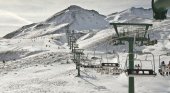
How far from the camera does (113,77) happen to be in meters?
54.8

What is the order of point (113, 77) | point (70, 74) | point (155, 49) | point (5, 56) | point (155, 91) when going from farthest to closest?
point (5, 56)
point (155, 49)
point (70, 74)
point (113, 77)
point (155, 91)

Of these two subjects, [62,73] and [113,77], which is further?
[62,73]

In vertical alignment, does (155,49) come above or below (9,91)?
above

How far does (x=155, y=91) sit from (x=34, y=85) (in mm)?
17992

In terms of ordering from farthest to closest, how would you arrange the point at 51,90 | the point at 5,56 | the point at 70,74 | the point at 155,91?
the point at 5,56, the point at 70,74, the point at 51,90, the point at 155,91

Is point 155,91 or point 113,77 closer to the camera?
point 155,91

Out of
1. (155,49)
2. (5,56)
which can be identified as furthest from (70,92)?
(5,56)

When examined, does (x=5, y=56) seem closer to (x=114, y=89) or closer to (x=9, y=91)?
(x=9, y=91)

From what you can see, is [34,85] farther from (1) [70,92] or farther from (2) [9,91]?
(1) [70,92]

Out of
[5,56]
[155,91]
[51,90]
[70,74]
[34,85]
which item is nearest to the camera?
[155,91]

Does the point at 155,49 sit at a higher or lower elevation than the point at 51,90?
higher

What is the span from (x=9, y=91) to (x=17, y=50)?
238ft

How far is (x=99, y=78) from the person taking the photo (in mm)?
54562

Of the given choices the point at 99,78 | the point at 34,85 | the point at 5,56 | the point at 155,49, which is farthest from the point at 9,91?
the point at 5,56
